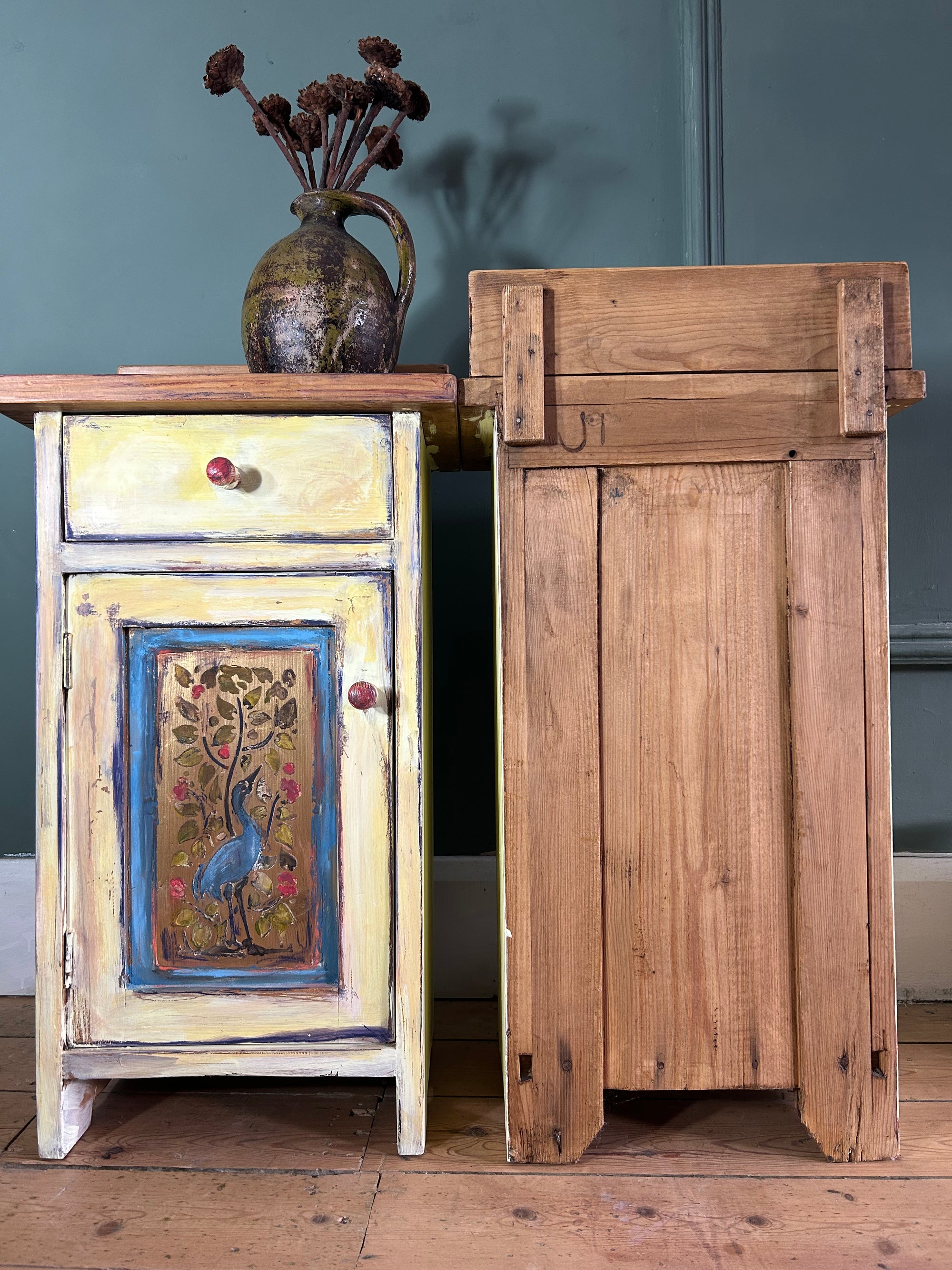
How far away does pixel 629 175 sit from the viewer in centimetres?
150

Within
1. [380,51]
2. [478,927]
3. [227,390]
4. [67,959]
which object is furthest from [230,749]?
[380,51]

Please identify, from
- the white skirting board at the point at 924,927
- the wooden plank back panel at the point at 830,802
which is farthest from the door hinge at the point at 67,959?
the white skirting board at the point at 924,927

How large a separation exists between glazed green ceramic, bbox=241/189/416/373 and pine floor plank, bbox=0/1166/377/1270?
3.27 feet

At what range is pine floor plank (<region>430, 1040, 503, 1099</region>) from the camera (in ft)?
3.92

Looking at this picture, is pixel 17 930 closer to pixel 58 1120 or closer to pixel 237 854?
pixel 58 1120

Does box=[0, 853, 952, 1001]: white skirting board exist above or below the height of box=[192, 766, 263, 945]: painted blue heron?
below

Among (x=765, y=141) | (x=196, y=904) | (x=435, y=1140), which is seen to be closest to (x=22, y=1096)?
(x=196, y=904)

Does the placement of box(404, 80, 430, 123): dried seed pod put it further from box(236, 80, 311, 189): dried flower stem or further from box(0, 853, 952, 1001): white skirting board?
box(0, 853, 952, 1001): white skirting board

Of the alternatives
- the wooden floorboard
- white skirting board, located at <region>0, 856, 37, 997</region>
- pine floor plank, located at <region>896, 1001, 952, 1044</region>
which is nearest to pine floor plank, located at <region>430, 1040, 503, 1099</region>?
the wooden floorboard

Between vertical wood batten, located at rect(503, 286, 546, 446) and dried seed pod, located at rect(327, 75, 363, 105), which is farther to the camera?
dried seed pod, located at rect(327, 75, 363, 105)

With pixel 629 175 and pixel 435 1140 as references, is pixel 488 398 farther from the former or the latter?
pixel 435 1140

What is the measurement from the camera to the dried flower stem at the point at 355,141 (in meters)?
1.24

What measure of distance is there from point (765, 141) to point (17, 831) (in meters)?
1.82

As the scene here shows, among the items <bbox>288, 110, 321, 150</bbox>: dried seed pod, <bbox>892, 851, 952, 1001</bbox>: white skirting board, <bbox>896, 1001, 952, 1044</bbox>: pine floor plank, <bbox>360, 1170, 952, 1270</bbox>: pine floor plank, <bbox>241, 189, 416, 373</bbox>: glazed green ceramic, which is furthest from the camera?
<bbox>892, 851, 952, 1001</bbox>: white skirting board
